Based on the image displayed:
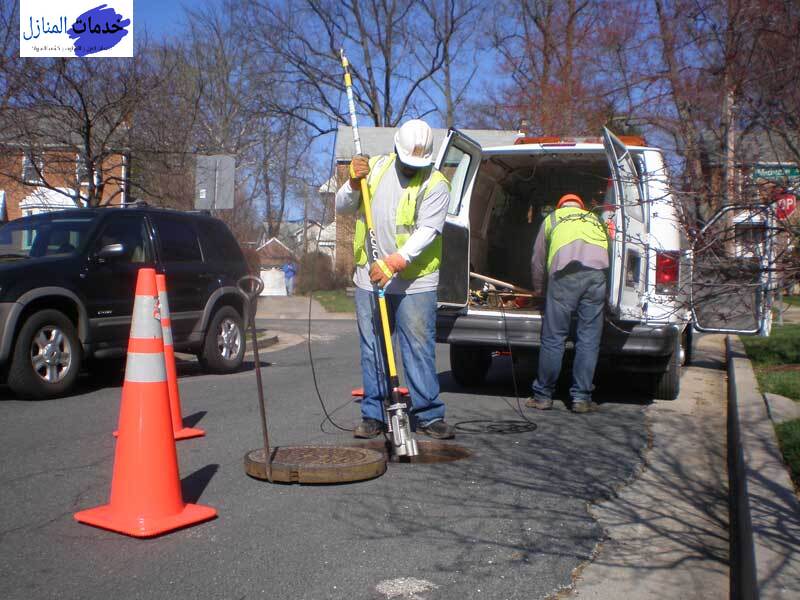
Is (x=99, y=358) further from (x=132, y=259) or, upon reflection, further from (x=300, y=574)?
(x=300, y=574)

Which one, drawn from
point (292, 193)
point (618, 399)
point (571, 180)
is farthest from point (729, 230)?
point (292, 193)

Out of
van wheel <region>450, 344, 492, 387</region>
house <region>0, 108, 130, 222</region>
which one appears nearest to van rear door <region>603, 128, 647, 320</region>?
van wheel <region>450, 344, 492, 387</region>

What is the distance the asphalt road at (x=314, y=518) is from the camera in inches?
138

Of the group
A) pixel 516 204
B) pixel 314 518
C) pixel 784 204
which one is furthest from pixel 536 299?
pixel 784 204

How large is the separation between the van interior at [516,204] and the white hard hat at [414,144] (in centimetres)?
243

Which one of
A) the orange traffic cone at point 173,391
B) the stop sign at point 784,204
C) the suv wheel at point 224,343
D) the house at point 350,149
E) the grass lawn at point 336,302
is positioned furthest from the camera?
the house at point 350,149

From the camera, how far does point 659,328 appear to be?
7.23 m

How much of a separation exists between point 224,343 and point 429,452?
4.98m

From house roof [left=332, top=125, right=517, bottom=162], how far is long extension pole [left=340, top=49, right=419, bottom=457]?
58.3ft

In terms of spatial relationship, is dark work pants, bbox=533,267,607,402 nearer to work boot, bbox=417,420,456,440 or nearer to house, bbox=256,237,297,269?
work boot, bbox=417,420,456,440

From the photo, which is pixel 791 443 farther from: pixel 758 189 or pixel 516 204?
pixel 516 204

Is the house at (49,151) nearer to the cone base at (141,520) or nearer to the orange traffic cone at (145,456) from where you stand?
the orange traffic cone at (145,456)

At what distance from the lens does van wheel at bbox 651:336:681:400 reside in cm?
797

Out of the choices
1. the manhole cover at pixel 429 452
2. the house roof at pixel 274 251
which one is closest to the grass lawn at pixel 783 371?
the manhole cover at pixel 429 452
